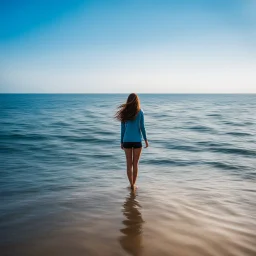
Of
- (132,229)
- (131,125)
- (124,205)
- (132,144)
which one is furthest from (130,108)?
(132,229)

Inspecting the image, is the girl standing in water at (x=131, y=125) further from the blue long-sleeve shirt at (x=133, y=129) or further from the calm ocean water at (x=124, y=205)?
the calm ocean water at (x=124, y=205)

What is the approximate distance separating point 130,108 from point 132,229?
2706mm

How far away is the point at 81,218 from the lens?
4383 millimetres

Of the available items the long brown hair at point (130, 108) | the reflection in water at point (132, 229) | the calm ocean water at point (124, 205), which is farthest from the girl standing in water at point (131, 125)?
the reflection in water at point (132, 229)

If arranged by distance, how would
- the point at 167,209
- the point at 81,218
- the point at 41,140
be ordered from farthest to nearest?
the point at 41,140
the point at 167,209
the point at 81,218

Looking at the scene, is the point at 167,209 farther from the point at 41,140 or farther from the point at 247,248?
the point at 41,140

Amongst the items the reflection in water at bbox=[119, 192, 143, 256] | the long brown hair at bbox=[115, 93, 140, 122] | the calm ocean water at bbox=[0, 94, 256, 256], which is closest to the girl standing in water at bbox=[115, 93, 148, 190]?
the long brown hair at bbox=[115, 93, 140, 122]

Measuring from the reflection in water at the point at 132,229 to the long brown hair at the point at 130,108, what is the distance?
184 centimetres

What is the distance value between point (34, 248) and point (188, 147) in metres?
10.2

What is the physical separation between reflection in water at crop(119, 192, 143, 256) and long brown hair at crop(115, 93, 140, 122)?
1.84 m

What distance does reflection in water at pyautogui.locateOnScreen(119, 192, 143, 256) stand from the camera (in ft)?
11.2

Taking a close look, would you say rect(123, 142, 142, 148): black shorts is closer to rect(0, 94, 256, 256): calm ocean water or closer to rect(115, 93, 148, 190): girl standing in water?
rect(115, 93, 148, 190): girl standing in water

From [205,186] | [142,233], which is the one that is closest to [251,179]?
[205,186]

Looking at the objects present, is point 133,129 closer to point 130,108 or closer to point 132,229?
point 130,108
